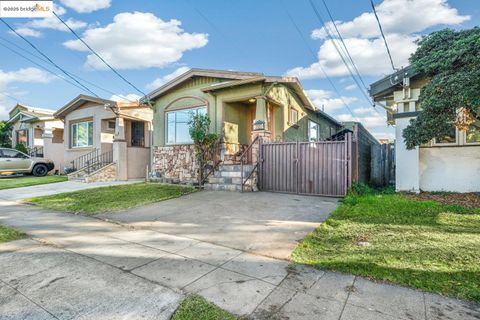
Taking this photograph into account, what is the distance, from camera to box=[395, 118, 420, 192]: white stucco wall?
7910 mm

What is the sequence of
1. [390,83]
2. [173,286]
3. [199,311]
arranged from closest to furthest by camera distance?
1. [199,311]
2. [173,286]
3. [390,83]

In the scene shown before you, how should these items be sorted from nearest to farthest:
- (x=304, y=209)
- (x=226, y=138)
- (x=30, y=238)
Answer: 1. (x=30, y=238)
2. (x=304, y=209)
3. (x=226, y=138)

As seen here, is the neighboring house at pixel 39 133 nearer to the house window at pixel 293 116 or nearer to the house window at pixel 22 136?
the house window at pixel 22 136

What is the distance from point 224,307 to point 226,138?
29.5ft

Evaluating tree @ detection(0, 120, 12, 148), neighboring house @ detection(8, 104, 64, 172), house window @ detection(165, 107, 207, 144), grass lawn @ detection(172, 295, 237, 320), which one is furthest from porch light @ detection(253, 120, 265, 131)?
tree @ detection(0, 120, 12, 148)

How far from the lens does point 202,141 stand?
10469 millimetres

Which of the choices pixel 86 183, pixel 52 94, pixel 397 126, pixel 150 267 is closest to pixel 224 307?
pixel 150 267

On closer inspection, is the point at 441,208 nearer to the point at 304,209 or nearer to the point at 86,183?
the point at 304,209

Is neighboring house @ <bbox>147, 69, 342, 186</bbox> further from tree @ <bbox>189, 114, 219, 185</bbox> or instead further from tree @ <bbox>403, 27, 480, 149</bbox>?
tree @ <bbox>403, 27, 480, 149</bbox>

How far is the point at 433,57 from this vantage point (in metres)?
6.59

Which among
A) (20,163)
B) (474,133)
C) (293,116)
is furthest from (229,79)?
(20,163)

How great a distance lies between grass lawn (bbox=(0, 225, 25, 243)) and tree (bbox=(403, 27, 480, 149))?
8795mm

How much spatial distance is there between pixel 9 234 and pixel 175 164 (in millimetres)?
7664

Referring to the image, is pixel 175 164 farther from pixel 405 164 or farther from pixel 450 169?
pixel 450 169
